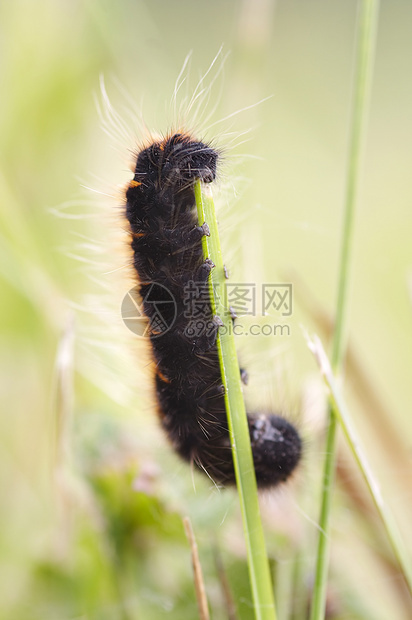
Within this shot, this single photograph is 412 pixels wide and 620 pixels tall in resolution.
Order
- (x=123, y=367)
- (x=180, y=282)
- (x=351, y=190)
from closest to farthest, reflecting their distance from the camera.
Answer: (x=180, y=282)
(x=351, y=190)
(x=123, y=367)

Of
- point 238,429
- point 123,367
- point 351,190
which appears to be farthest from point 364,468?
point 123,367

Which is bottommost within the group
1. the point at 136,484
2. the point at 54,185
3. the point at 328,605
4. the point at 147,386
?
the point at 328,605

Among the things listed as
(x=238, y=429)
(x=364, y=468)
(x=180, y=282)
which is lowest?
(x=364, y=468)

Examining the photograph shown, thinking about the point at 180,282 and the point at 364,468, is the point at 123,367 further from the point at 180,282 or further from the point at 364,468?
the point at 364,468

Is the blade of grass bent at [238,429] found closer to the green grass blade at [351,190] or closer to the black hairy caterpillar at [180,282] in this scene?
the black hairy caterpillar at [180,282]

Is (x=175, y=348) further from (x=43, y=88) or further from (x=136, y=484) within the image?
(x=43, y=88)

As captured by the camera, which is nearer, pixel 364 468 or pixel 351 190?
pixel 364 468

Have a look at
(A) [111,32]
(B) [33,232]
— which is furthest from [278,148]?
(B) [33,232]
